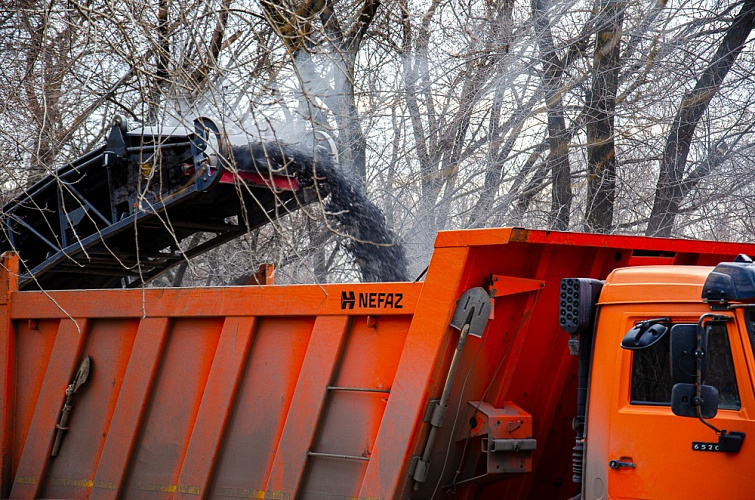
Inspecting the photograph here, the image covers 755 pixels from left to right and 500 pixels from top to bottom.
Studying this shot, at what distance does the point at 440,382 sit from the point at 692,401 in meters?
1.41

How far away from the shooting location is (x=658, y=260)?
5043 mm

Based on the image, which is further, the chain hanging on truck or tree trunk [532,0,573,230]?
tree trunk [532,0,573,230]

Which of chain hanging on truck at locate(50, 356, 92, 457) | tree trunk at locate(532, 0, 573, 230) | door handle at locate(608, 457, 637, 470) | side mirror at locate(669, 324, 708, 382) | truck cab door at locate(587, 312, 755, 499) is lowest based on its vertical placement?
chain hanging on truck at locate(50, 356, 92, 457)

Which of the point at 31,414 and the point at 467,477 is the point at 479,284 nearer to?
the point at 467,477

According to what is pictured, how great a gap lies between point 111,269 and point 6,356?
2238 millimetres

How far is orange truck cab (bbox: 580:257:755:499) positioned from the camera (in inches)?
140

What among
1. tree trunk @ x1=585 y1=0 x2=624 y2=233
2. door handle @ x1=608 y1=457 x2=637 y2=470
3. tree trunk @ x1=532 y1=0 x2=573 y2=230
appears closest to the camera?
door handle @ x1=608 y1=457 x2=637 y2=470

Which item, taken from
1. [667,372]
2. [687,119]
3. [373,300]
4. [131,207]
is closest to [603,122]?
[687,119]

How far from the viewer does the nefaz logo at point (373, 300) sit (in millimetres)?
4781

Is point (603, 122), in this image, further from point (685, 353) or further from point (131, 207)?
point (685, 353)

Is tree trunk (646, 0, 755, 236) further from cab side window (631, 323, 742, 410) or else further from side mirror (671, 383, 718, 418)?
side mirror (671, 383, 718, 418)

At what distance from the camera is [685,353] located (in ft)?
11.6

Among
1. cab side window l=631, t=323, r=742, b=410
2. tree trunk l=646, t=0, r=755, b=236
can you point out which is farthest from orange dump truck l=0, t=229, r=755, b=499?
tree trunk l=646, t=0, r=755, b=236

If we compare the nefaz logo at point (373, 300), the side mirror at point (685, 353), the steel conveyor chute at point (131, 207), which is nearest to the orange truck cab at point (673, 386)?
the side mirror at point (685, 353)
